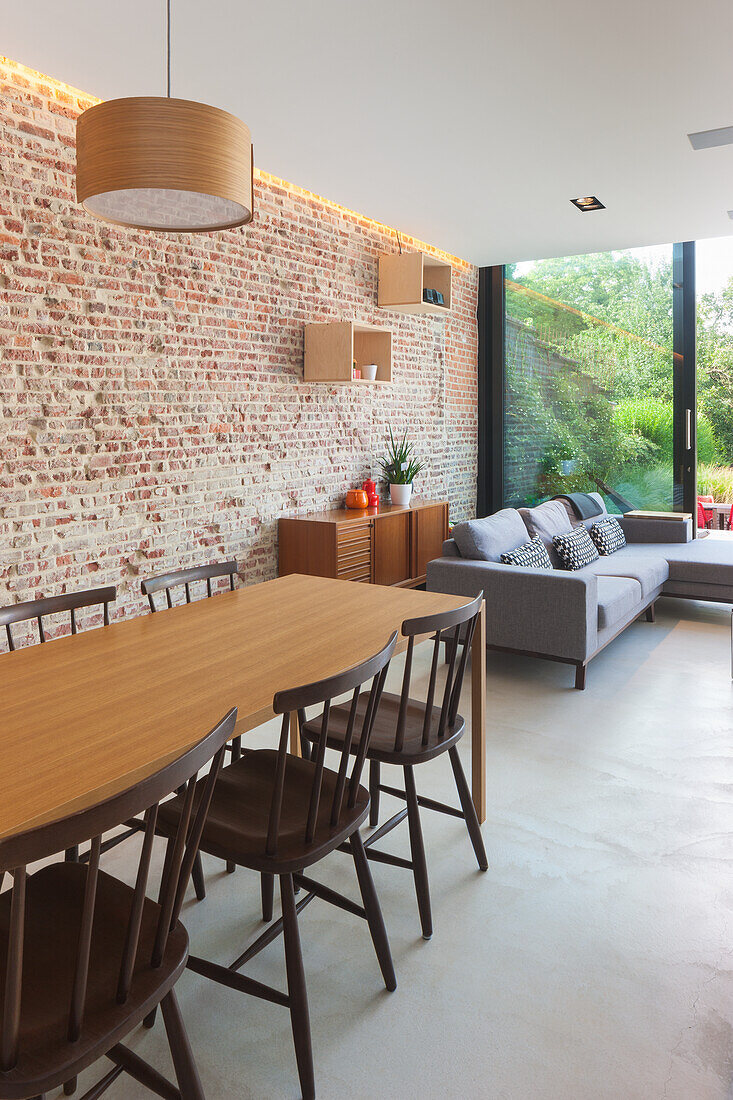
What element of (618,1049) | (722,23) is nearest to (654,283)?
(722,23)

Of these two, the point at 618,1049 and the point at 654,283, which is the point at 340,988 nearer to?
the point at 618,1049

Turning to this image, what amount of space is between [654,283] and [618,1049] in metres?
6.92

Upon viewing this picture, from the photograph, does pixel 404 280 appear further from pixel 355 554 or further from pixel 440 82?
pixel 440 82

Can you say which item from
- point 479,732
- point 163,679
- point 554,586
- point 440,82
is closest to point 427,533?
point 554,586

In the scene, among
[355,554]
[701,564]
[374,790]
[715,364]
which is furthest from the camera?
[715,364]

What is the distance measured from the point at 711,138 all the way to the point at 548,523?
260 centimetres

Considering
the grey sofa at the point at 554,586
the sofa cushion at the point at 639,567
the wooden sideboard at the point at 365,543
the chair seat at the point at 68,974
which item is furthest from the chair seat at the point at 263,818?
the sofa cushion at the point at 639,567

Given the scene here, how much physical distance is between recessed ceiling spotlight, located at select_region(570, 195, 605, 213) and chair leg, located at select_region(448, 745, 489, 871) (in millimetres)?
4577

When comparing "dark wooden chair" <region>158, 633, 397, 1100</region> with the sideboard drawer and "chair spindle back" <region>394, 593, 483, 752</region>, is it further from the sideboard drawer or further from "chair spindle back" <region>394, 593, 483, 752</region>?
the sideboard drawer

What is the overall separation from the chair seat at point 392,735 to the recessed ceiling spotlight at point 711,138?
12.3ft

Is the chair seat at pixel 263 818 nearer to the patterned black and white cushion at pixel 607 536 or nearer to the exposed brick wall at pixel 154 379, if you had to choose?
the exposed brick wall at pixel 154 379

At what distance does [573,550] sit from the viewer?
5578 millimetres

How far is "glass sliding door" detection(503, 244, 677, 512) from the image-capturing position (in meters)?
7.48

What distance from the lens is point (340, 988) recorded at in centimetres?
216
